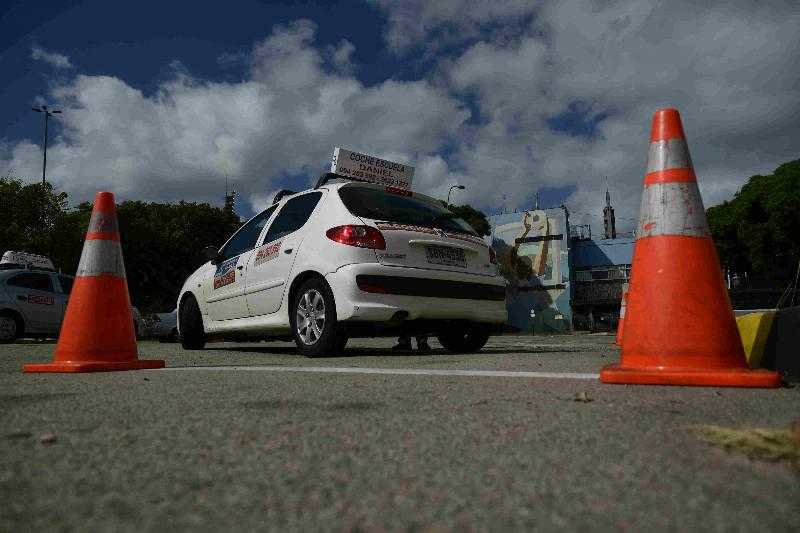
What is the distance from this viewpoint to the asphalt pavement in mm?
1213

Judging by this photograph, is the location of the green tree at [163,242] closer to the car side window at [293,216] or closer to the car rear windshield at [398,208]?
the car side window at [293,216]

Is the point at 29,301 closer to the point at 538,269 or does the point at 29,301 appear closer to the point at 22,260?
the point at 22,260

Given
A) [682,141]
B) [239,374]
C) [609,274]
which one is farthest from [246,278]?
[609,274]

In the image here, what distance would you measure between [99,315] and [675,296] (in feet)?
12.4

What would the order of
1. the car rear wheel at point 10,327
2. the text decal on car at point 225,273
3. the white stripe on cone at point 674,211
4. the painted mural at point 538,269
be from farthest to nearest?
the painted mural at point 538,269, the car rear wheel at point 10,327, the text decal on car at point 225,273, the white stripe on cone at point 674,211

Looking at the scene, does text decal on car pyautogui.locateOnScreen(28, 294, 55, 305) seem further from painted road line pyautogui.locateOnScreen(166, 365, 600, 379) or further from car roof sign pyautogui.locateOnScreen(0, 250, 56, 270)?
painted road line pyautogui.locateOnScreen(166, 365, 600, 379)

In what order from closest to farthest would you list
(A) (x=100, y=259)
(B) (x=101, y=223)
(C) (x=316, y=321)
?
(A) (x=100, y=259), (B) (x=101, y=223), (C) (x=316, y=321)

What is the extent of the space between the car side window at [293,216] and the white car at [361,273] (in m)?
0.02

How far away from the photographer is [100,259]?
15.7ft

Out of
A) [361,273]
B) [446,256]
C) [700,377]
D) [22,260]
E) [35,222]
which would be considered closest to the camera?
[700,377]

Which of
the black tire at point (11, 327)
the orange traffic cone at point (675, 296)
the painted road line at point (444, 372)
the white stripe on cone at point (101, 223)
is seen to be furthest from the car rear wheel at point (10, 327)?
the orange traffic cone at point (675, 296)

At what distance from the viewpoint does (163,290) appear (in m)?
38.8

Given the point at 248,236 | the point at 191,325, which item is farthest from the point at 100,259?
the point at 191,325

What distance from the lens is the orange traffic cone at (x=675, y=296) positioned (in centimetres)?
296
